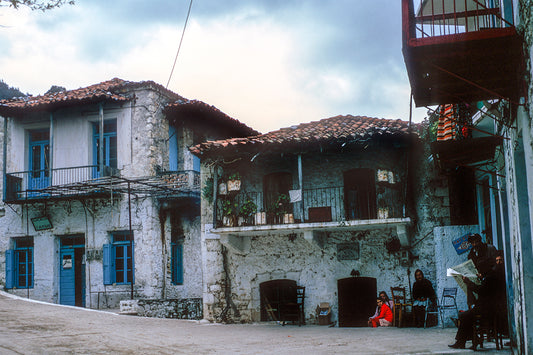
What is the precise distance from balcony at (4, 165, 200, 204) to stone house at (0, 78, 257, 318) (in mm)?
35

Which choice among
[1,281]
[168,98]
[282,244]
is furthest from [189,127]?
[1,281]

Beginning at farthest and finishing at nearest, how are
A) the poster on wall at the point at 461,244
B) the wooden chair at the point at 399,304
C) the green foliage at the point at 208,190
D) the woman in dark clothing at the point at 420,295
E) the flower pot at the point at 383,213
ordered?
1. the green foliage at the point at 208,190
2. the flower pot at the point at 383,213
3. the poster on wall at the point at 461,244
4. the woman in dark clothing at the point at 420,295
5. the wooden chair at the point at 399,304

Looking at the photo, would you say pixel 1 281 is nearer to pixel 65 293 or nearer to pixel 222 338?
pixel 65 293

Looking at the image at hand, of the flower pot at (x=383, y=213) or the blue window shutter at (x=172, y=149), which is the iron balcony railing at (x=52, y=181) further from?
the flower pot at (x=383, y=213)

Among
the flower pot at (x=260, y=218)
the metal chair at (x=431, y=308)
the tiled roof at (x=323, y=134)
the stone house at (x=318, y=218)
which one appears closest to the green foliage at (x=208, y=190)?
the stone house at (x=318, y=218)

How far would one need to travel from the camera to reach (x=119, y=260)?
63.8 ft

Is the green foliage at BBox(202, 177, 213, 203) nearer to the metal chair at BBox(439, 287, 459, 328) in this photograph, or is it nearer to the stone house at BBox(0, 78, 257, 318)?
the stone house at BBox(0, 78, 257, 318)

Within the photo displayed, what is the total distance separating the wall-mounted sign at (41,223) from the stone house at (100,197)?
0.11ft

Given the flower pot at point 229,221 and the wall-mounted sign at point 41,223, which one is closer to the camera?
the flower pot at point 229,221

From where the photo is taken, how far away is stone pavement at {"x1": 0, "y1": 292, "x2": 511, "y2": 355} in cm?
969

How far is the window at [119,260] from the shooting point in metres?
19.0

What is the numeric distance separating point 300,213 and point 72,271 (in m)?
8.81

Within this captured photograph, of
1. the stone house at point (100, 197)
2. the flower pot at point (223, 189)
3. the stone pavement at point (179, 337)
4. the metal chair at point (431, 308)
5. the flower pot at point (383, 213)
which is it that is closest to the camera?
the stone pavement at point (179, 337)

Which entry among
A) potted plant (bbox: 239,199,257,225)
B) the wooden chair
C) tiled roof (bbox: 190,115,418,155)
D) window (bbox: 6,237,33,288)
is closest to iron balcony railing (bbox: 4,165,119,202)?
window (bbox: 6,237,33,288)
